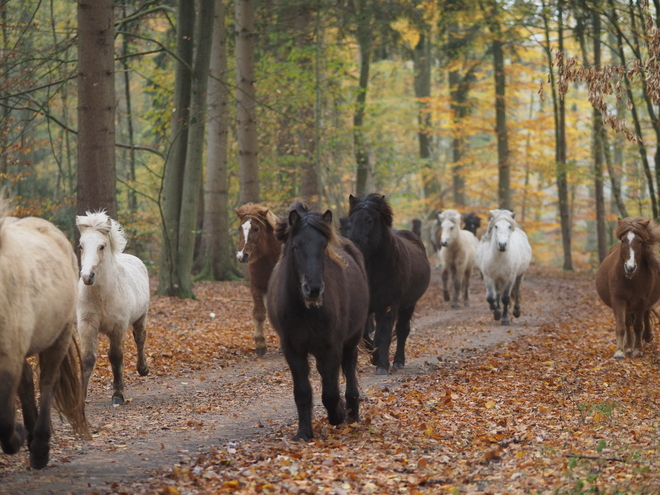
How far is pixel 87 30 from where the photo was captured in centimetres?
1142

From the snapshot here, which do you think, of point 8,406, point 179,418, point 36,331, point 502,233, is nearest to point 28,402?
point 36,331

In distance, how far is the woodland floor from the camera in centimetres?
521

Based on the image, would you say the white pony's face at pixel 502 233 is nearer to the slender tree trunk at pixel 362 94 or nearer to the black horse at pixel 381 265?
the black horse at pixel 381 265

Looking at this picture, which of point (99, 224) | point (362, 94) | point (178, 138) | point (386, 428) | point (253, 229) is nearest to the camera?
point (386, 428)

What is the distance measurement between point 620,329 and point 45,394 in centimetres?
860

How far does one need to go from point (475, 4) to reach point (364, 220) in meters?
19.0

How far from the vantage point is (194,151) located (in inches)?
689

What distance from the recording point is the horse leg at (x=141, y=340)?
32.0 feet

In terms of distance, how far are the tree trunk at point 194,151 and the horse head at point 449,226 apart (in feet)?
21.1

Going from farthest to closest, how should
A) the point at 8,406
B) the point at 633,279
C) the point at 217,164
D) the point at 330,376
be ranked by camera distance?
the point at 217,164 < the point at 633,279 < the point at 330,376 < the point at 8,406

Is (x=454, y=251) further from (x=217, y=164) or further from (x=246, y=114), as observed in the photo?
(x=217, y=164)

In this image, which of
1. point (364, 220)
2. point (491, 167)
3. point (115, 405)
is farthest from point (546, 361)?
point (491, 167)

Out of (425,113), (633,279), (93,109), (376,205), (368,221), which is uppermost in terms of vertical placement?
(425,113)

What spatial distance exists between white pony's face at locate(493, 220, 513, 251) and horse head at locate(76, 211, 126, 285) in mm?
9355
